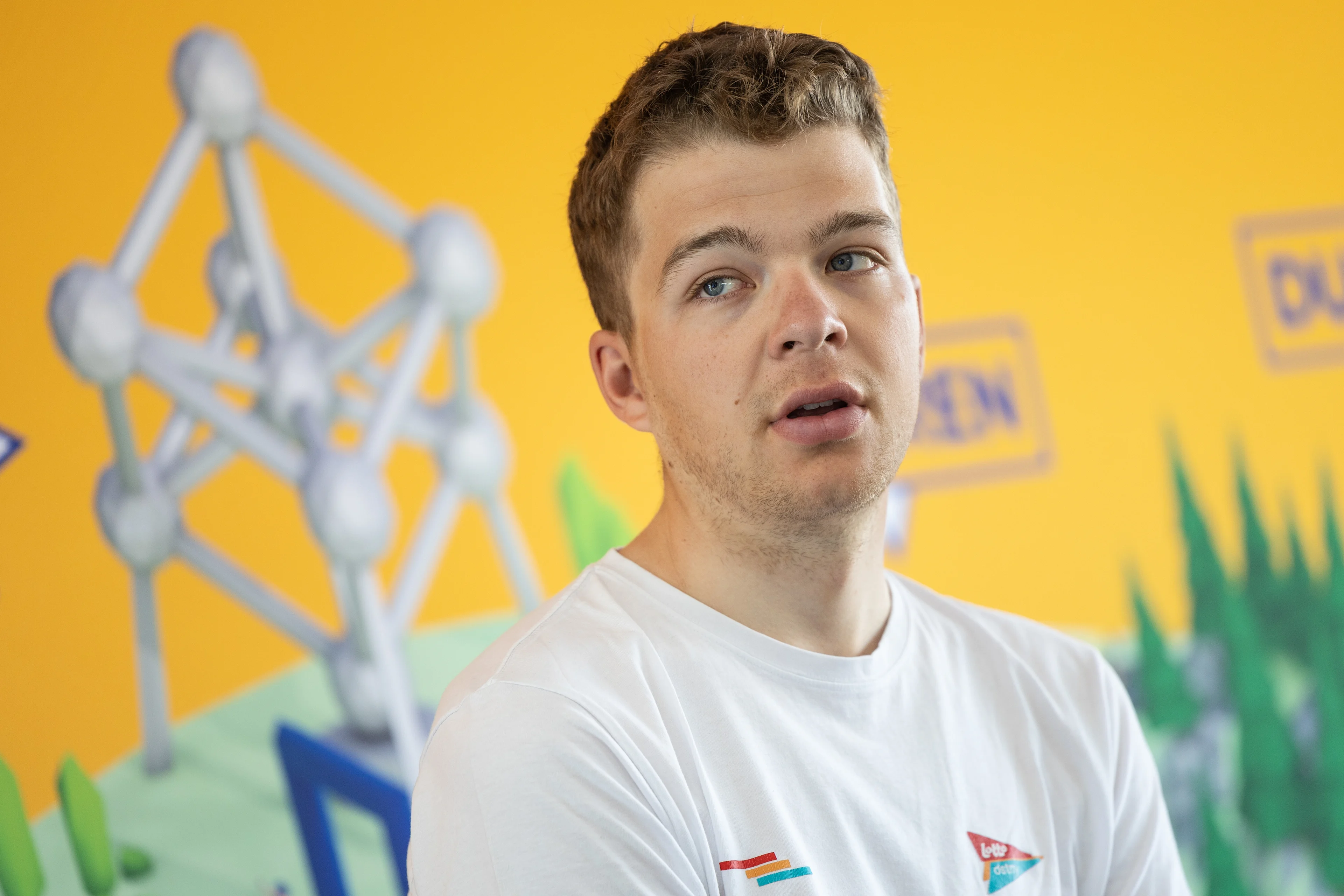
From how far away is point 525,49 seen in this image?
73.1 inches

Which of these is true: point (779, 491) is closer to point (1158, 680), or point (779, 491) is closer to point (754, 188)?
point (754, 188)

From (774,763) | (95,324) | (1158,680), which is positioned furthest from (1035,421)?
(95,324)

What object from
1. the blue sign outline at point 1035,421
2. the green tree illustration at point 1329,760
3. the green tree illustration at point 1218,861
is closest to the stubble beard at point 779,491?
Result: the blue sign outline at point 1035,421

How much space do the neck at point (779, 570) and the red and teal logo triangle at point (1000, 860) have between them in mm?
178

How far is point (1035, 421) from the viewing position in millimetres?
2146

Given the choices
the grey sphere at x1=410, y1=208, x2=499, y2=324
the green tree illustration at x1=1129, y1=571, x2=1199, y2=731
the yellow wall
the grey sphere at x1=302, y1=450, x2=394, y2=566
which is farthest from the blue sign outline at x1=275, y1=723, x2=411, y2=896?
the green tree illustration at x1=1129, y1=571, x2=1199, y2=731

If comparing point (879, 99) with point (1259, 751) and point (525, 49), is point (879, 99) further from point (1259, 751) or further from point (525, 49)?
point (1259, 751)

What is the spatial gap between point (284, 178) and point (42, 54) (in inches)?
13.9

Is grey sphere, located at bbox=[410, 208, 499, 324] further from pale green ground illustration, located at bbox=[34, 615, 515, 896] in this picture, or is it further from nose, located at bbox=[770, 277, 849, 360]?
nose, located at bbox=[770, 277, 849, 360]

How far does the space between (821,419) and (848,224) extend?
0.17 meters

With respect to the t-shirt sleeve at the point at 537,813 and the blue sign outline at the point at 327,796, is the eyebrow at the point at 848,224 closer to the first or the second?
the t-shirt sleeve at the point at 537,813

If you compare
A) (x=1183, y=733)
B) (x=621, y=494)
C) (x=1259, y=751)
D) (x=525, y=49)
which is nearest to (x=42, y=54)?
(x=525, y=49)

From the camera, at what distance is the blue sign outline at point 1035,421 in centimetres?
207

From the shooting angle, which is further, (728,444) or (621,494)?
(621,494)
